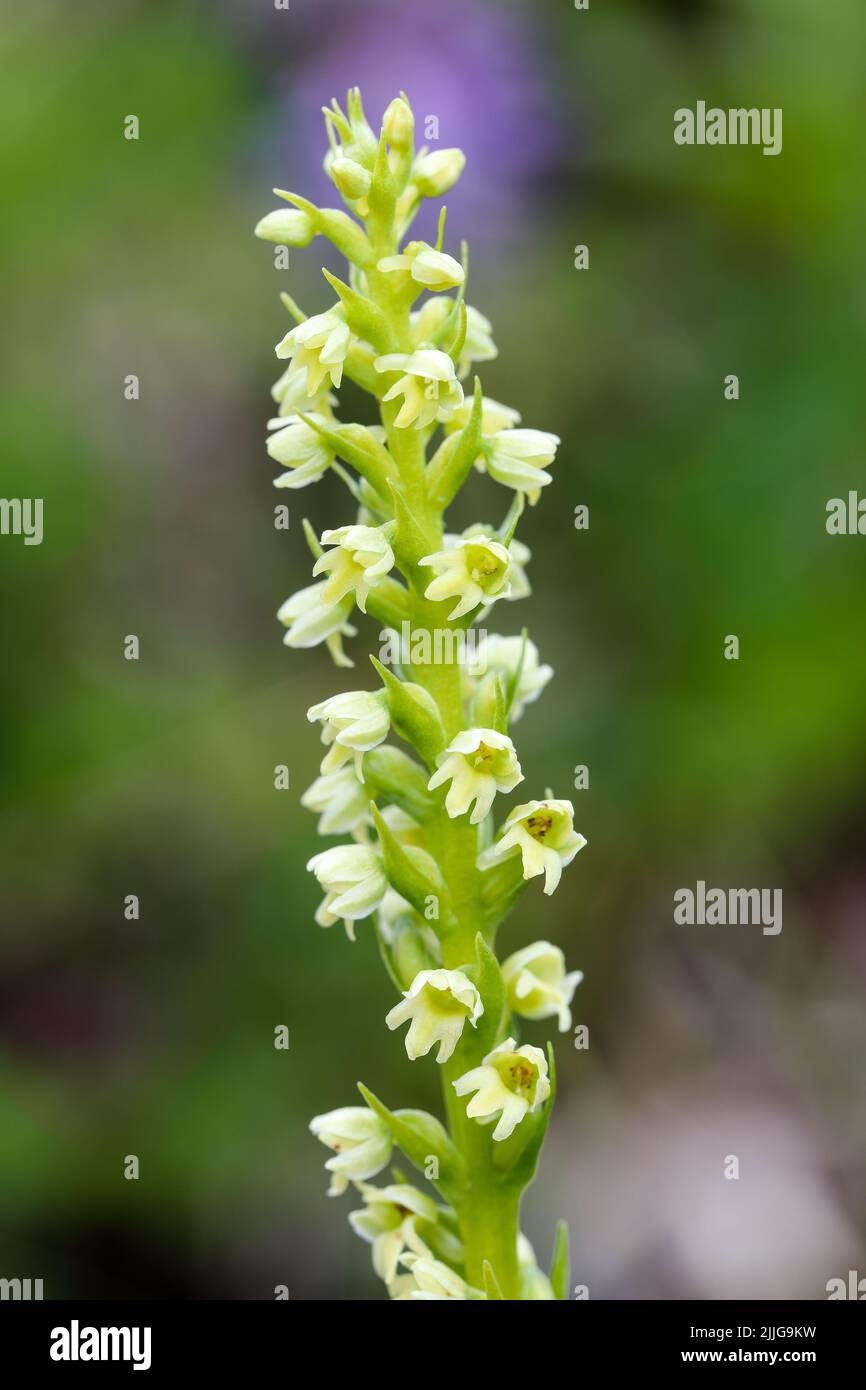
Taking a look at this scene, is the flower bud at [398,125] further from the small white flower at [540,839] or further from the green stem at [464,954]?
the small white flower at [540,839]

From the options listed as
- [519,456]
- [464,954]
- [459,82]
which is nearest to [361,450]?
[519,456]

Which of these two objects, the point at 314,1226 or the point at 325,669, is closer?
the point at 314,1226

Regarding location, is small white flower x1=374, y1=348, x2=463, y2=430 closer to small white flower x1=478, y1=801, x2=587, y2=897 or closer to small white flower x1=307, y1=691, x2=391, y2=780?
small white flower x1=307, y1=691, x2=391, y2=780

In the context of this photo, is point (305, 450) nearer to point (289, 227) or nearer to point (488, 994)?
point (289, 227)

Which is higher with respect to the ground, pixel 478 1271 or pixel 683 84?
pixel 683 84

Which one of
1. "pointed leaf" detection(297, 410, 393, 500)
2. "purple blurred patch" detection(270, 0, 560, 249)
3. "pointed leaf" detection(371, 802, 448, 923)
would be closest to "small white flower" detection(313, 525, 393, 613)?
"pointed leaf" detection(297, 410, 393, 500)

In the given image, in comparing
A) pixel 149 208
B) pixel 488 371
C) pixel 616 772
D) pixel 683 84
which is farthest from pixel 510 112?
pixel 616 772

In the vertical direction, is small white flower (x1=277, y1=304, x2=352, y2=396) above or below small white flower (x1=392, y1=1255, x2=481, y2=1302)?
above
